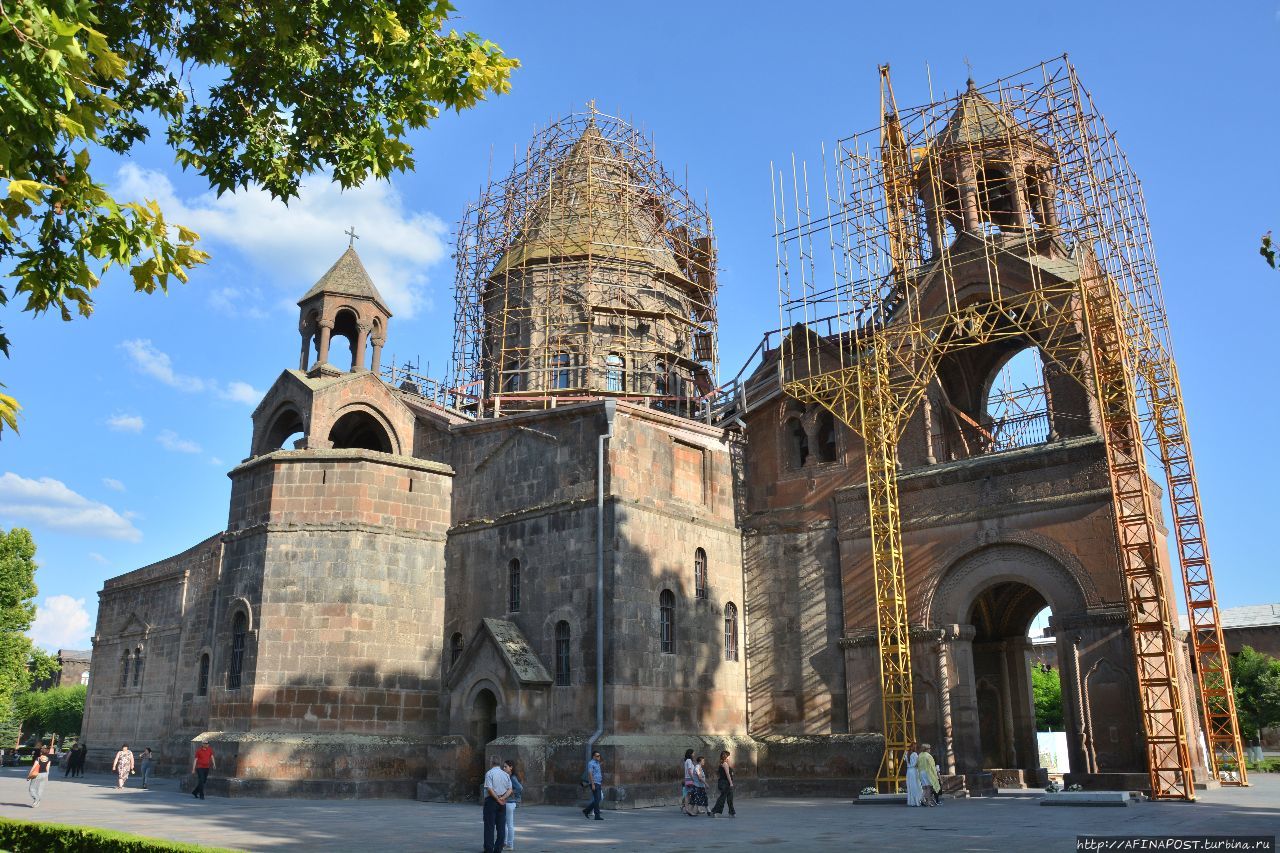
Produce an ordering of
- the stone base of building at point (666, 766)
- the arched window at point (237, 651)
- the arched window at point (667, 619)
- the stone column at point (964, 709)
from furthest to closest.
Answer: the arched window at point (237, 651), the arched window at point (667, 619), the stone column at point (964, 709), the stone base of building at point (666, 766)

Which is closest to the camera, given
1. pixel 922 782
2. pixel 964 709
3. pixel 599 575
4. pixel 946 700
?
pixel 922 782

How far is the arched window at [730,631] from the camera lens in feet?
82.1

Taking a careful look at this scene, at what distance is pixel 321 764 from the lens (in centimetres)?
2227

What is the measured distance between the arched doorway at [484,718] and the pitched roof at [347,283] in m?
11.8

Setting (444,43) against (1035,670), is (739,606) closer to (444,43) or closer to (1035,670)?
(444,43)

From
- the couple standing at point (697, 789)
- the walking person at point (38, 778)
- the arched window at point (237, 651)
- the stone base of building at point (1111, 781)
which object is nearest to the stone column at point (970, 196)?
the stone base of building at point (1111, 781)

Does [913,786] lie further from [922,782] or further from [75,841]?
[75,841]

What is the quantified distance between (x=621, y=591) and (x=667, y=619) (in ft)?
6.58

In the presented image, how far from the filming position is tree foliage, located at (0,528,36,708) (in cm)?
3472

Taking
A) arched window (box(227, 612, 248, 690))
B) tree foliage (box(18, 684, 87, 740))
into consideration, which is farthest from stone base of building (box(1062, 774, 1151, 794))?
tree foliage (box(18, 684, 87, 740))

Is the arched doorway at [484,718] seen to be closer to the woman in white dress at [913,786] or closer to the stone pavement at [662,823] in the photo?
the stone pavement at [662,823]

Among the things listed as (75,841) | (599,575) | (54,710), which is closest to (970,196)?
(599,575)

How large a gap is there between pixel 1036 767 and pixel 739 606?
9335 millimetres

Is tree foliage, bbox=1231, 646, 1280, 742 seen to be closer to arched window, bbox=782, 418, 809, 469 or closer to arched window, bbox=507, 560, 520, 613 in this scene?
arched window, bbox=782, 418, 809, 469
